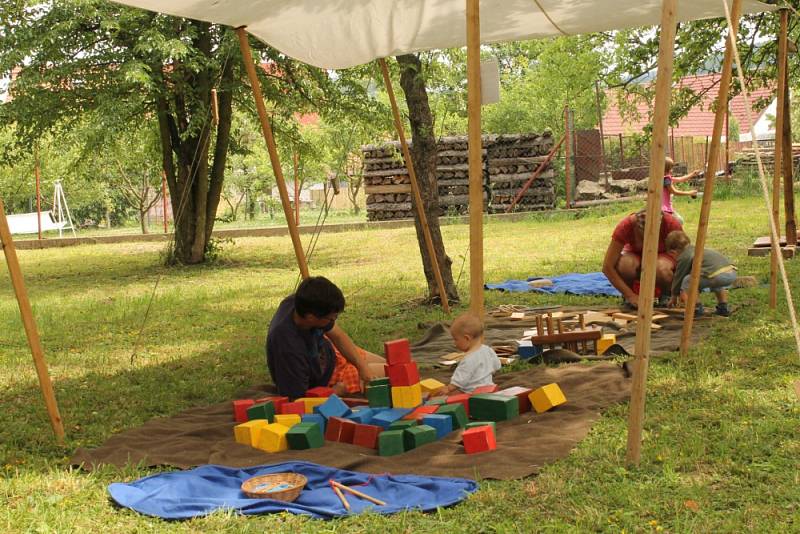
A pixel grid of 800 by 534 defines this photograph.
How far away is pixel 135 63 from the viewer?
1295cm

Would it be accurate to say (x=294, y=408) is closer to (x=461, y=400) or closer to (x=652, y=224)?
(x=461, y=400)

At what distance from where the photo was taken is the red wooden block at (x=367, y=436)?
488 centimetres

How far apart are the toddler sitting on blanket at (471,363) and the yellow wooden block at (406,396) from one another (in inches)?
13.8

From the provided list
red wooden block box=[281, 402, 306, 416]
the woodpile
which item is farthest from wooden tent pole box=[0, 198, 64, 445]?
the woodpile

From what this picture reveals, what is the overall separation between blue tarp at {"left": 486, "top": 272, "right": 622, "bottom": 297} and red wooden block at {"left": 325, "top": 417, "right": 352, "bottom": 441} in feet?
17.9

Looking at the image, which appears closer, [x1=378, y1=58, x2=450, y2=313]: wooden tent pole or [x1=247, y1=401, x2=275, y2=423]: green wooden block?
[x1=247, y1=401, x2=275, y2=423]: green wooden block

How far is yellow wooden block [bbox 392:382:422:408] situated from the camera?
545 centimetres

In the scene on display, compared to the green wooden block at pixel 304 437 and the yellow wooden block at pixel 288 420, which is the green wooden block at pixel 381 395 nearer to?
the yellow wooden block at pixel 288 420

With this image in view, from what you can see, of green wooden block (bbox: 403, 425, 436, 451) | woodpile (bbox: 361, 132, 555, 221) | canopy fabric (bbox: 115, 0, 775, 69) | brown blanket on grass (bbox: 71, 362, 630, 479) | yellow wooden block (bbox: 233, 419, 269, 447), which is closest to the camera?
brown blanket on grass (bbox: 71, 362, 630, 479)

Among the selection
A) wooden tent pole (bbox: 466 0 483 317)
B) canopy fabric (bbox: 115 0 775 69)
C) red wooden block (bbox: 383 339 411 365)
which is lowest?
red wooden block (bbox: 383 339 411 365)

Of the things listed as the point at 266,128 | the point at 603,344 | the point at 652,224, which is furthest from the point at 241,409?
the point at 603,344

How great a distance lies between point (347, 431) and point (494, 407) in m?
0.87

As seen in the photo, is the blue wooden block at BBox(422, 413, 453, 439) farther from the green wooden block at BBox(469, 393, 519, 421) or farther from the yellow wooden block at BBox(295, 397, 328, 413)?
the yellow wooden block at BBox(295, 397, 328, 413)

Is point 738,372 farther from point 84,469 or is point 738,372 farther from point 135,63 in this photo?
point 135,63
